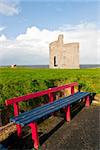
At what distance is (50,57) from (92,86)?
2143 cm

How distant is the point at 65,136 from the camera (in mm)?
5207

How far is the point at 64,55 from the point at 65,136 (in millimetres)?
24305

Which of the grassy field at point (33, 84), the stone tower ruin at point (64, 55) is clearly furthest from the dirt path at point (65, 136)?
the stone tower ruin at point (64, 55)

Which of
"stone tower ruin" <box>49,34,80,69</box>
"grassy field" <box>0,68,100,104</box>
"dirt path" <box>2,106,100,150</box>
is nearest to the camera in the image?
"dirt path" <box>2,106,100,150</box>

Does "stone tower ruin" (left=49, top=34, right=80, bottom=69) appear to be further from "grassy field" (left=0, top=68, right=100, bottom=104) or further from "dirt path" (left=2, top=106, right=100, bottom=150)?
"dirt path" (left=2, top=106, right=100, bottom=150)

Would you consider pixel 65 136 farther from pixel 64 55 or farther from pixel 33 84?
pixel 64 55

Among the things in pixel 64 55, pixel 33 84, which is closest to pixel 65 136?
pixel 33 84

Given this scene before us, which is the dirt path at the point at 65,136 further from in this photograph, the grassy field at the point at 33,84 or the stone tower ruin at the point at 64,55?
the stone tower ruin at the point at 64,55

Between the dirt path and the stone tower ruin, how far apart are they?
22000mm

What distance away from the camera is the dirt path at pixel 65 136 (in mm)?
4734

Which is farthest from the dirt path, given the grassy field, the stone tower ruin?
the stone tower ruin

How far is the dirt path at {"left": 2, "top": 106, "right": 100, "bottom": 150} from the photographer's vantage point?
473 cm

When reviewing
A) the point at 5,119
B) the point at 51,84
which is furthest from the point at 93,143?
the point at 51,84

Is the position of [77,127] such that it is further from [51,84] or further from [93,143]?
[51,84]
